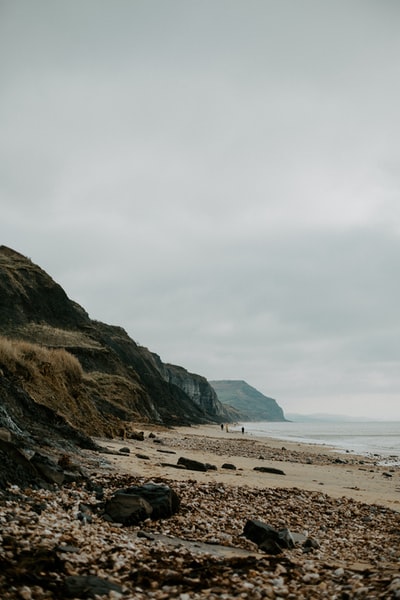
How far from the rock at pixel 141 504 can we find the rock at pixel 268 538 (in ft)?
5.90

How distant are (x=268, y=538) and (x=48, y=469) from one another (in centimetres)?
558

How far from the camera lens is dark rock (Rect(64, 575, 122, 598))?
5664 millimetres

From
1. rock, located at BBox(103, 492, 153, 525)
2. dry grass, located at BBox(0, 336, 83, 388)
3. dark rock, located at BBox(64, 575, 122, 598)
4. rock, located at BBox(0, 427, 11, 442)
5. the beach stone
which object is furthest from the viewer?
dry grass, located at BBox(0, 336, 83, 388)

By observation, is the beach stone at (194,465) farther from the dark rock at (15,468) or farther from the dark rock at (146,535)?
the dark rock at (146,535)

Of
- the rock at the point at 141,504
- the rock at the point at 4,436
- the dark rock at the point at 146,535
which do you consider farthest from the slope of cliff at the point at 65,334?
the dark rock at the point at 146,535

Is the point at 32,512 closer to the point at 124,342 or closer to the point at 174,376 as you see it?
the point at 124,342

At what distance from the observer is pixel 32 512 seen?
28.2ft

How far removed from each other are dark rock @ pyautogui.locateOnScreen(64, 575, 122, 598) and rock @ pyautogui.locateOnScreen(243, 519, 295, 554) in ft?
10.8

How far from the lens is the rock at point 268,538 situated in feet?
27.2

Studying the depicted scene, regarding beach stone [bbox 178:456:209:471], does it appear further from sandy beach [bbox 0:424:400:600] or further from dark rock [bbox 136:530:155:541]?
dark rock [bbox 136:530:155:541]

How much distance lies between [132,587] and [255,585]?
1.64 m

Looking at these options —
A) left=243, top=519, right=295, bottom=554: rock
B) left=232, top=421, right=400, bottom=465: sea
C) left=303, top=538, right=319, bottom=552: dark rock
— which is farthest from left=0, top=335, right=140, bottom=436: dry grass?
left=232, top=421, right=400, bottom=465: sea

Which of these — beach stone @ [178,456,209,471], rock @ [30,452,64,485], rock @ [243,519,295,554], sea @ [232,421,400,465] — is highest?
rock @ [30,452,64,485]

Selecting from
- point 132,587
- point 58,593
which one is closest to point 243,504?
point 132,587
